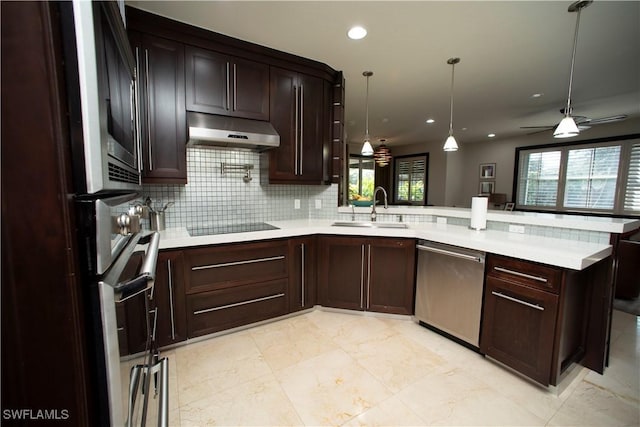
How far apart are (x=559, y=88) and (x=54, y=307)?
522 centimetres

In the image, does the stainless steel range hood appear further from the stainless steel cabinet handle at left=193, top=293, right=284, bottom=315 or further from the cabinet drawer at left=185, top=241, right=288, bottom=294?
the stainless steel cabinet handle at left=193, top=293, right=284, bottom=315

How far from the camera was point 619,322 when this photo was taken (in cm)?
260

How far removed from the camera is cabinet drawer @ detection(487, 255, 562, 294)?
5.33ft

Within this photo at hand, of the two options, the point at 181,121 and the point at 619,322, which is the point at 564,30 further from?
the point at 181,121

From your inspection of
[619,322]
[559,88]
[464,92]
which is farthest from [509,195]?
[619,322]

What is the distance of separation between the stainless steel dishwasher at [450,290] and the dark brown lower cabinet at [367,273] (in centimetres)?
12

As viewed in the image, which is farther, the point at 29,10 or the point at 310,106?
the point at 310,106

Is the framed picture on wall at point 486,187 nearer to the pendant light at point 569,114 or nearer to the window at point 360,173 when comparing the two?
the window at point 360,173

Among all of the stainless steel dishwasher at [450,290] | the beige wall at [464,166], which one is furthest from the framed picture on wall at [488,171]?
the stainless steel dishwasher at [450,290]

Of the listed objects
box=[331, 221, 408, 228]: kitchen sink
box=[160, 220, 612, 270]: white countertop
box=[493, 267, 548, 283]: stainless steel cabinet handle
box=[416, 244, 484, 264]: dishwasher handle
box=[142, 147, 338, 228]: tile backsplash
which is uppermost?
box=[142, 147, 338, 228]: tile backsplash

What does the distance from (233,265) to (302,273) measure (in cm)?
67

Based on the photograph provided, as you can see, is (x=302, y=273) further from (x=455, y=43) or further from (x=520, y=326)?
(x=455, y=43)

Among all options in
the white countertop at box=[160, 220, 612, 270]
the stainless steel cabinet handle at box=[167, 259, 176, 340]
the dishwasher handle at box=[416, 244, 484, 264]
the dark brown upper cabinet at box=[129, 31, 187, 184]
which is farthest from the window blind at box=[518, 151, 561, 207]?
the stainless steel cabinet handle at box=[167, 259, 176, 340]

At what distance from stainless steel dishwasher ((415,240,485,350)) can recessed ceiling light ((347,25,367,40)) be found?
188 centimetres
